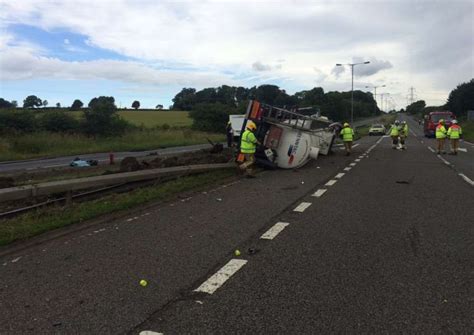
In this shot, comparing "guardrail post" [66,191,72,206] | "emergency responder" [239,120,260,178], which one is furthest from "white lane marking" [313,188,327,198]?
"guardrail post" [66,191,72,206]

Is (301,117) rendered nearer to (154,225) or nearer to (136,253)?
(154,225)

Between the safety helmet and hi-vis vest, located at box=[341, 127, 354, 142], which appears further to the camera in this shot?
hi-vis vest, located at box=[341, 127, 354, 142]

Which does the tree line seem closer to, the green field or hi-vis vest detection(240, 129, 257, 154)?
the green field

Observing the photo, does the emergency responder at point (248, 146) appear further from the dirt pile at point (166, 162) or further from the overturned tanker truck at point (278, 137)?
the dirt pile at point (166, 162)

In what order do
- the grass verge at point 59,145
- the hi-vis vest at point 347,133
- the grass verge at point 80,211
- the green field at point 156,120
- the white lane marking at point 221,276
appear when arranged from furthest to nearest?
the green field at point 156,120 < the grass verge at point 59,145 < the hi-vis vest at point 347,133 < the grass verge at point 80,211 < the white lane marking at point 221,276

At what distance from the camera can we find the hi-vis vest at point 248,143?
1314 cm

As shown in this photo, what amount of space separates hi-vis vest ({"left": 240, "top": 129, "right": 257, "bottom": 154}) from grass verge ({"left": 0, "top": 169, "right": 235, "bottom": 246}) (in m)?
2.38

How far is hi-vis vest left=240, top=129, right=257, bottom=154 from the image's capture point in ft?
43.1

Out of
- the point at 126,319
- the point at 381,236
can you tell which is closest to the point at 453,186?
the point at 381,236

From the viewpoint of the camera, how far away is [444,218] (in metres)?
7.07

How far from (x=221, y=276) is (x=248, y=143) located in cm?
885

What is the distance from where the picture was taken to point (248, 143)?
13195 millimetres

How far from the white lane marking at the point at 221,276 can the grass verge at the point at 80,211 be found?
291 centimetres

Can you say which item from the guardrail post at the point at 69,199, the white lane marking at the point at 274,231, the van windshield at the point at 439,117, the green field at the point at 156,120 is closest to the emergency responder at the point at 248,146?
the guardrail post at the point at 69,199
